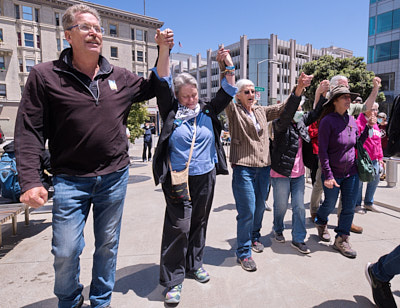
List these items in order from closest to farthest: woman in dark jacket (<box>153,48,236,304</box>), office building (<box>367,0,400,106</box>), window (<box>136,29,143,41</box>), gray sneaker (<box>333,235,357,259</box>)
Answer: woman in dark jacket (<box>153,48,236,304</box>) < gray sneaker (<box>333,235,357,259</box>) < office building (<box>367,0,400,106</box>) < window (<box>136,29,143,41</box>)

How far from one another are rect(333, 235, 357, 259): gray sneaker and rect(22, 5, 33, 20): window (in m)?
45.8

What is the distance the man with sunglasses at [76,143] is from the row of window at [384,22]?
4327 cm

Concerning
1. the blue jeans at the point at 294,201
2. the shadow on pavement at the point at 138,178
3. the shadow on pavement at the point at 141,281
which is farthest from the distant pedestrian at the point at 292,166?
the shadow on pavement at the point at 138,178

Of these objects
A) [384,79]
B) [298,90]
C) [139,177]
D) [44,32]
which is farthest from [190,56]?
[298,90]

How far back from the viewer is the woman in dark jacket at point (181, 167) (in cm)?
251

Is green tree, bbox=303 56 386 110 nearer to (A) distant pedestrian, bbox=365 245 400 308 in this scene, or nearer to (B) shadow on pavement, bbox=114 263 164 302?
(A) distant pedestrian, bbox=365 245 400 308

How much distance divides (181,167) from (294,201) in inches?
68.4

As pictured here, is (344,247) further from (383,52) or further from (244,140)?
(383,52)

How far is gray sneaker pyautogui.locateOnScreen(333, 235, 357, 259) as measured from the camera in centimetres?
326

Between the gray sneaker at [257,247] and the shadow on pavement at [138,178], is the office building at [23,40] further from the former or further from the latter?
the gray sneaker at [257,247]

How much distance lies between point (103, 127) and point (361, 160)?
9.67 ft

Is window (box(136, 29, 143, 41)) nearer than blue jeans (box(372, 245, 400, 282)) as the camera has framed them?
No

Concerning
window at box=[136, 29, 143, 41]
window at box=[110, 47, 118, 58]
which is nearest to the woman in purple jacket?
window at box=[110, 47, 118, 58]

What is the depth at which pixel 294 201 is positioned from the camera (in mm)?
3510
